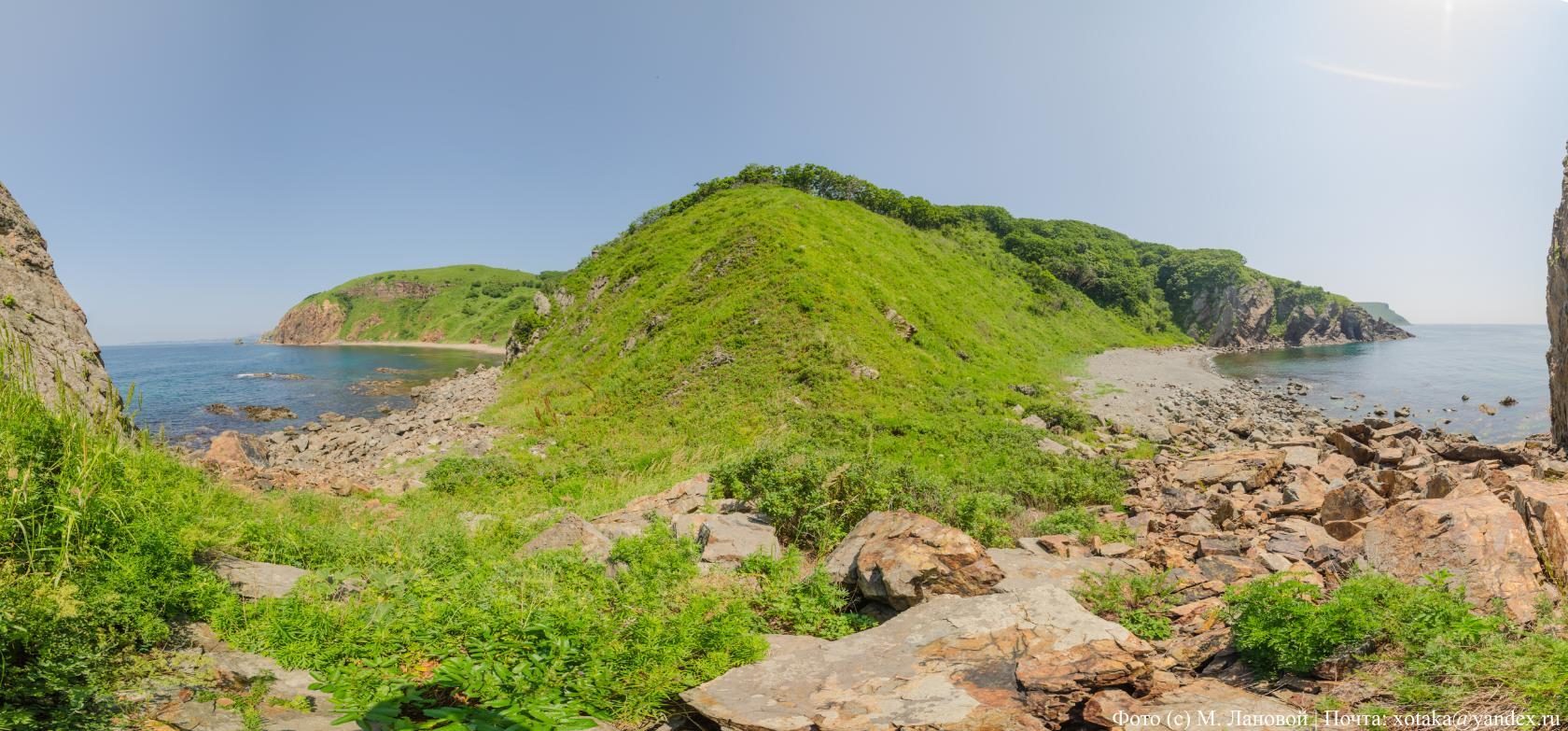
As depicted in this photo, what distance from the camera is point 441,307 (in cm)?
14288

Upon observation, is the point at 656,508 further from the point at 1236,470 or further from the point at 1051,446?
the point at 1236,470

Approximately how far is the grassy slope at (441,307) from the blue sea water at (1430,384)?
399ft

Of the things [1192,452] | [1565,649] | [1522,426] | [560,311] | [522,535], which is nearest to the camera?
[1565,649]

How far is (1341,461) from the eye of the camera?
41.9ft

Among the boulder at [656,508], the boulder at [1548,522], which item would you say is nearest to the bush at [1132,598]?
the boulder at [1548,522]

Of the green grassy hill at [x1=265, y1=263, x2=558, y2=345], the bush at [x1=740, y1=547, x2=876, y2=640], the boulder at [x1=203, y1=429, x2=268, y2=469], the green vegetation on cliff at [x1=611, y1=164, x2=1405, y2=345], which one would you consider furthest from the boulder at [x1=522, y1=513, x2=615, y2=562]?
the green grassy hill at [x1=265, y1=263, x2=558, y2=345]

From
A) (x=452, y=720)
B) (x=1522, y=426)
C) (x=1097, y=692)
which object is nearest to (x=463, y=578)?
(x=452, y=720)

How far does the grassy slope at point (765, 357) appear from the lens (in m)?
17.5

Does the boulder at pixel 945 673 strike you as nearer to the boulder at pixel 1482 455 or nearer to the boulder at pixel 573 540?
the boulder at pixel 573 540

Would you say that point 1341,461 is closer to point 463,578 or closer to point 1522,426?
point 463,578

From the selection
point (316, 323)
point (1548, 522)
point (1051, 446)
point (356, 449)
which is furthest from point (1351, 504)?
point (316, 323)

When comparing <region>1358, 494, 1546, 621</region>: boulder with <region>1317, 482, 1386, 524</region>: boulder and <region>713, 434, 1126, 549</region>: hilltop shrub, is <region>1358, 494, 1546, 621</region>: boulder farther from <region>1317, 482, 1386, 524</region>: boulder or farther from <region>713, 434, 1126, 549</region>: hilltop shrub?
<region>713, 434, 1126, 549</region>: hilltop shrub

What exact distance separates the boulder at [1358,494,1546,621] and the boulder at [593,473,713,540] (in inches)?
360

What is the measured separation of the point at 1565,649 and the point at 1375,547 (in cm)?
375
